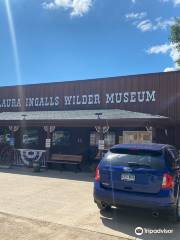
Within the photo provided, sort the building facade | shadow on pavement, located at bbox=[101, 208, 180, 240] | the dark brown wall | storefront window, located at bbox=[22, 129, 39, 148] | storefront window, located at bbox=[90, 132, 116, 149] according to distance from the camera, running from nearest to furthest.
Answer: shadow on pavement, located at bbox=[101, 208, 180, 240] → the building facade → the dark brown wall → storefront window, located at bbox=[90, 132, 116, 149] → storefront window, located at bbox=[22, 129, 39, 148]

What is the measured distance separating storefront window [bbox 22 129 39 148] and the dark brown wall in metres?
1.82

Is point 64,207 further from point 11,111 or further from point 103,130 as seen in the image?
point 11,111

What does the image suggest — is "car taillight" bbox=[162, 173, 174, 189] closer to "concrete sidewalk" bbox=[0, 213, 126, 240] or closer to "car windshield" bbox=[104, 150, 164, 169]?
"car windshield" bbox=[104, 150, 164, 169]

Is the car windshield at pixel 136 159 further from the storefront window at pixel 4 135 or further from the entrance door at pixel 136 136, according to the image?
the storefront window at pixel 4 135

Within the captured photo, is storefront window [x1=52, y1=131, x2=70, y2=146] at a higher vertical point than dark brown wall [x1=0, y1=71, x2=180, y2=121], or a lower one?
lower

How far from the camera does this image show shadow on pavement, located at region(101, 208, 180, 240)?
6.77m

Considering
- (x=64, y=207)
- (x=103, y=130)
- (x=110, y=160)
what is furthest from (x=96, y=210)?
(x=103, y=130)

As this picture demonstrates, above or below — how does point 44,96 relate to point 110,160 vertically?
above

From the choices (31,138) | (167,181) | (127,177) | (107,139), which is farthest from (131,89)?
(167,181)

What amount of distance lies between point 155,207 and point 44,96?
1753 centimetres

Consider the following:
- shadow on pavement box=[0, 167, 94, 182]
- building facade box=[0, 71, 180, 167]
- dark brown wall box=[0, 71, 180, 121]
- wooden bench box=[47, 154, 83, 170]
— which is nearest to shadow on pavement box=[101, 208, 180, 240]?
shadow on pavement box=[0, 167, 94, 182]

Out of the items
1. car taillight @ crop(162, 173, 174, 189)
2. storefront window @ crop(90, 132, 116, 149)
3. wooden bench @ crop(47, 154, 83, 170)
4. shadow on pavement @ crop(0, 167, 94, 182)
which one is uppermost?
storefront window @ crop(90, 132, 116, 149)

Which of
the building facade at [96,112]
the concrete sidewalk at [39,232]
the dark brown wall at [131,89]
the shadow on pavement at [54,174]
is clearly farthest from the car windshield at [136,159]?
the dark brown wall at [131,89]

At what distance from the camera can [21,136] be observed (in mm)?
23406
